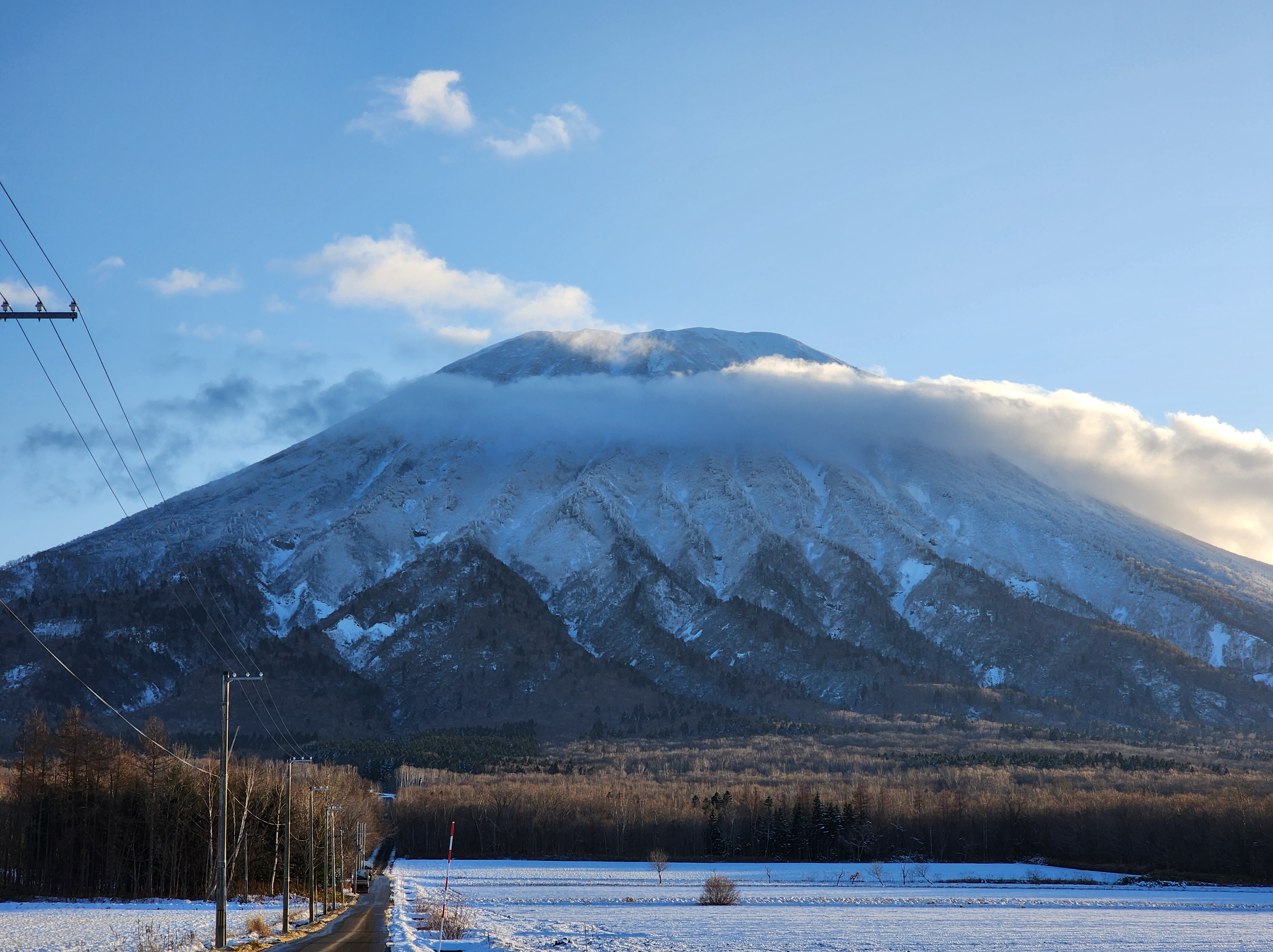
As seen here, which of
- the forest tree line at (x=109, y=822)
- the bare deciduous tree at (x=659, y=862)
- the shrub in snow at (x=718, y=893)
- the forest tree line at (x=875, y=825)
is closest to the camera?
the forest tree line at (x=109, y=822)

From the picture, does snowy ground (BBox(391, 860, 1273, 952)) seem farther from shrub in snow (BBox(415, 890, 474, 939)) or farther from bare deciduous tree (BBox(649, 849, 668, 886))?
bare deciduous tree (BBox(649, 849, 668, 886))

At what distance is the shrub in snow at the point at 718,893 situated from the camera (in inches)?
3455

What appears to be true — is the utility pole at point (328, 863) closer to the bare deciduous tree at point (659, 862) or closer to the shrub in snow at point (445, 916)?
the shrub in snow at point (445, 916)

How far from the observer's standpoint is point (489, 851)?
540 feet

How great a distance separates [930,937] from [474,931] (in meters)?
24.2

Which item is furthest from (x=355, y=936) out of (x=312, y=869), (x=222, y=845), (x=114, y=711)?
(x=312, y=869)

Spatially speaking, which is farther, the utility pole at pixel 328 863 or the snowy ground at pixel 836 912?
the utility pole at pixel 328 863

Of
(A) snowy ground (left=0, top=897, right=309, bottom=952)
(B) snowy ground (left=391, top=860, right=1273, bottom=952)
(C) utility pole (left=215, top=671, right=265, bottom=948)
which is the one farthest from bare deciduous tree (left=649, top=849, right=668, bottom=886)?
(C) utility pole (left=215, top=671, right=265, bottom=948)

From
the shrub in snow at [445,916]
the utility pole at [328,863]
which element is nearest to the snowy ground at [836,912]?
the shrub in snow at [445,916]

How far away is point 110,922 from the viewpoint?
58.7 meters

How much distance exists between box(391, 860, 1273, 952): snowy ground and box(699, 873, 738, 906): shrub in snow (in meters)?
1.17

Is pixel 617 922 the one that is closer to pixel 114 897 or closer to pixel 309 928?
pixel 309 928

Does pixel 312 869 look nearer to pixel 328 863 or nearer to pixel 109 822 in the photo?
pixel 328 863

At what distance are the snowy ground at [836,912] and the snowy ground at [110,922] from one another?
28.5 feet
